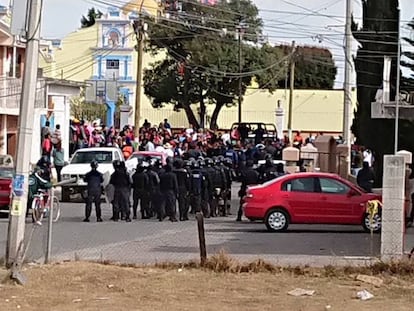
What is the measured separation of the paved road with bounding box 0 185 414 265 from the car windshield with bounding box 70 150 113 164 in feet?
20.5

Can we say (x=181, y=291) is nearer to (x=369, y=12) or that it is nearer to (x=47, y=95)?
(x=369, y=12)

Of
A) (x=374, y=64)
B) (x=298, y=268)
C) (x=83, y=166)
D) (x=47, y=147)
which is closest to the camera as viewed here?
(x=298, y=268)

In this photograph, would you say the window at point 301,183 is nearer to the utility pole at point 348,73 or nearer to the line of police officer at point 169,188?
the line of police officer at point 169,188

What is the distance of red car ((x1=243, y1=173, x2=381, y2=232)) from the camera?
82.1 feet

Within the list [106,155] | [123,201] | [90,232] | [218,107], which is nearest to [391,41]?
[106,155]

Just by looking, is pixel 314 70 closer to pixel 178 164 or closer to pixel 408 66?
pixel 408 66

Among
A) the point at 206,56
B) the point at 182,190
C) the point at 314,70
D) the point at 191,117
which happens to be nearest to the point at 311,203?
the point at 182,190

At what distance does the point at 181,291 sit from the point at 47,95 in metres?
33.2

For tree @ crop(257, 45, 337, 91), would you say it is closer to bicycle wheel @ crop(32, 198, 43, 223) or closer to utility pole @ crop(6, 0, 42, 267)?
bicycle wheel @ crop(32, 198, 43, 223)

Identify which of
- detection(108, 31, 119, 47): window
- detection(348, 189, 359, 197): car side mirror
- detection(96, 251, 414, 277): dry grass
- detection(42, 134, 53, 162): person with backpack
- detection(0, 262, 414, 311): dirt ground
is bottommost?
detection(0, 262, 414, 311): dirt ground

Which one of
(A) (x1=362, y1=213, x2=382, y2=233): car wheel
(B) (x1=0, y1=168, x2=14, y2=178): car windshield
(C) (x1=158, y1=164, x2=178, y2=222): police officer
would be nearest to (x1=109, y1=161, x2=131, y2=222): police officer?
(C) (x1=158, y1=164, x2=178, y2=222): police officer

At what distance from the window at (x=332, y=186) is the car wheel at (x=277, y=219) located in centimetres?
117

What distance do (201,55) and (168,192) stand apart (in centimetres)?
4278

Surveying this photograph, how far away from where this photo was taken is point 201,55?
68750 millimetres
